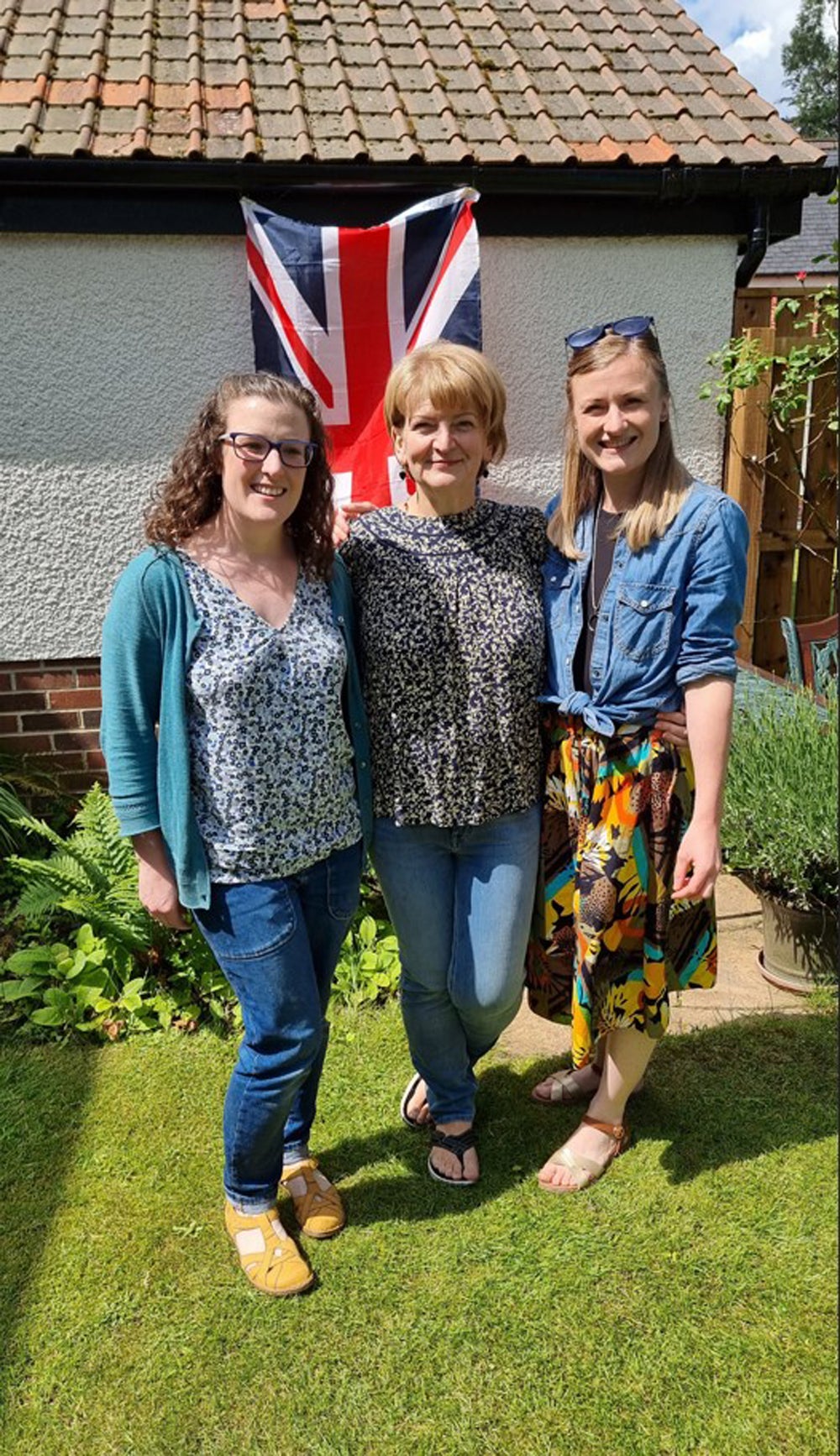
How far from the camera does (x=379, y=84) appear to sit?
4.26 m

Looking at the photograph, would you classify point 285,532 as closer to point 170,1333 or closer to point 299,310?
point 170,1333

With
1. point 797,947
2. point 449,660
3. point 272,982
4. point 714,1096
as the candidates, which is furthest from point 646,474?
point 714,1096

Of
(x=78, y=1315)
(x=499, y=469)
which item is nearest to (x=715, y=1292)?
(x=78, y=1315)

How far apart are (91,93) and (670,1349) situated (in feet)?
15.5

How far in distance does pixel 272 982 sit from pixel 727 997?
62.5 inches

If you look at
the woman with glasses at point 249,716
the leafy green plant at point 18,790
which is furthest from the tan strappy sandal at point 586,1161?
the leafy green plant at point 18,790

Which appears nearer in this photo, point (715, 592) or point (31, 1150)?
point (715, 592)

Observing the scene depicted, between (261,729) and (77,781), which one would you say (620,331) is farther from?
(77,781)

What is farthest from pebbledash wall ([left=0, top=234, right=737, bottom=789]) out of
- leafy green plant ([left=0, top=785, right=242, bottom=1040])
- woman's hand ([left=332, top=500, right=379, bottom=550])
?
woman's hand ([left=332, top=500, right=379, bottom=550])

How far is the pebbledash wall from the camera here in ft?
12.9

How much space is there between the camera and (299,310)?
12.7ft

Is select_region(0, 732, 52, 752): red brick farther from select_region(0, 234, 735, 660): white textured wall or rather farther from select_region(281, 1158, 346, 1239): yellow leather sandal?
select_region(281, 1158, 346, 1239): yellow leather sandal

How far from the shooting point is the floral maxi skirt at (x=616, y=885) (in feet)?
6.77

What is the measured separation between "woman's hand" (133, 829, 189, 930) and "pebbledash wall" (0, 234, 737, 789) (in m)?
2.41
